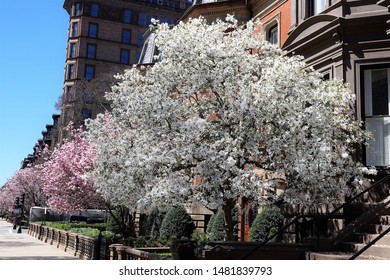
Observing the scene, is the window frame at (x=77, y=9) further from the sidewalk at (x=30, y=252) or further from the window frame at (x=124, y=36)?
the sidewalk at (x=30, y=252)

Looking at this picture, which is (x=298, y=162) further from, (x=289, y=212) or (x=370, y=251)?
(x=289, y=212)

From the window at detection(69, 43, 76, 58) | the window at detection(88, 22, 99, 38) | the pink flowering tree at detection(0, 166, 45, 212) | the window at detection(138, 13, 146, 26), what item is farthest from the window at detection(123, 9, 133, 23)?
the pink flowering tree at detection(0, 166, 45, 212)

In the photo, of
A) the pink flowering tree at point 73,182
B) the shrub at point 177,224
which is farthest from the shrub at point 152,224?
the pink flowering tree at point 73,182

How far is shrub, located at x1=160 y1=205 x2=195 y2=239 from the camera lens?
2025 cm

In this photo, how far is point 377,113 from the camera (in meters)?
13.3

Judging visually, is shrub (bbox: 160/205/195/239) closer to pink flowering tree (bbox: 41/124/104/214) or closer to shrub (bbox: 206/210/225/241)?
shrub (bbox: 206/210/225/241)

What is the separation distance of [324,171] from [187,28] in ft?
16.2

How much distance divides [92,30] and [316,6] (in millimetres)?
56016

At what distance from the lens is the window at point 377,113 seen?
13.0 m

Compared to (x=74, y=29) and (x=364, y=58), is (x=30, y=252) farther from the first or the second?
(x=74, y=29)

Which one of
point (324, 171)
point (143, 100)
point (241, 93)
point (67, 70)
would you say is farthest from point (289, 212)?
point (67, 70)

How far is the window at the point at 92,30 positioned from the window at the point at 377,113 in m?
58.7

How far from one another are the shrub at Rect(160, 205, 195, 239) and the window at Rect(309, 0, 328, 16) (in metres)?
9.67

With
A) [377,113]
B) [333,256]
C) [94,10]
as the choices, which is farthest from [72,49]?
[333,256]
